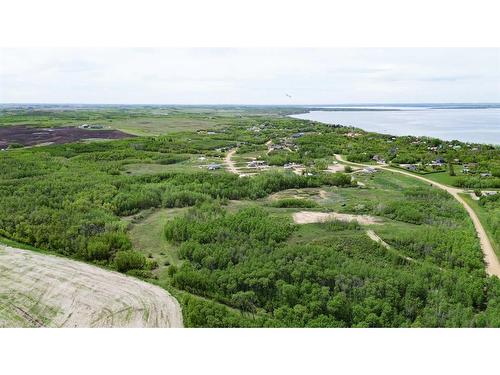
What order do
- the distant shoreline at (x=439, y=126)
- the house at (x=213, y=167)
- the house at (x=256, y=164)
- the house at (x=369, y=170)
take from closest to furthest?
the house at (x=369, y=170) → the house at (x=213, y=167) → the house at (x=256, y=164) → the distant shoreline at (x=439, y=126)

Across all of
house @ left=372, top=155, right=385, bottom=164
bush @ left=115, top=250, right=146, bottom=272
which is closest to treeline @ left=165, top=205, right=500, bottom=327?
bush @ left=115, top=250, right=146, bottom=272

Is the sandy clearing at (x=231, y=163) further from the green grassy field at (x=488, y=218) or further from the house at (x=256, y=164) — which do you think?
the green grassy field at (x=488, y=218)

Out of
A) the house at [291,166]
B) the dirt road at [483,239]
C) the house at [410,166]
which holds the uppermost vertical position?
the house at [410,166]

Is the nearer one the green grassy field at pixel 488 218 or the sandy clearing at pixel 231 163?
the green grassy field at pixel 488 218

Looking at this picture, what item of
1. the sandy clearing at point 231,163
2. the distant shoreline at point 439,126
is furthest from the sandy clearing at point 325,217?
the distant shoreline at point 439,126

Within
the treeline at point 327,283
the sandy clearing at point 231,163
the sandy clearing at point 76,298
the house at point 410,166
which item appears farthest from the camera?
the house at point 410,166

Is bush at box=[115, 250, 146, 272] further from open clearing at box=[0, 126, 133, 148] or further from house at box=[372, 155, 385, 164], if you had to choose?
open clearing at box=[0, 126, 133, 148]

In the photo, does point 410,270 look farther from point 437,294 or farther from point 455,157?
point 455,157

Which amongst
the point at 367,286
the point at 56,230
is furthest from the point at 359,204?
the point at 56,230

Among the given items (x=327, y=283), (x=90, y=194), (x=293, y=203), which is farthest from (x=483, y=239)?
(x=90, y=194)
